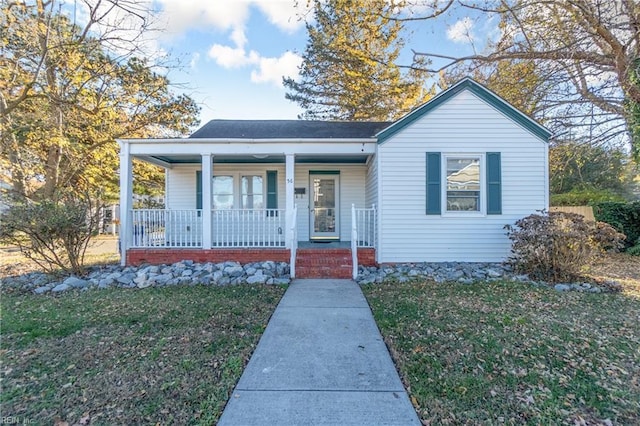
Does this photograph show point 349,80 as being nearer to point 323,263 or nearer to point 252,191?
point 252,191

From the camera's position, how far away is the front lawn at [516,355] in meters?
2.42

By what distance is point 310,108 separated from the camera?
1967cm

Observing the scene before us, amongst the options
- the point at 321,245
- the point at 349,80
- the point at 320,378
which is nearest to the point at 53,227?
the point at 321,245

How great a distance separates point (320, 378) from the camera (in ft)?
9.26

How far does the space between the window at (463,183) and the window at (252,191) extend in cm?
556

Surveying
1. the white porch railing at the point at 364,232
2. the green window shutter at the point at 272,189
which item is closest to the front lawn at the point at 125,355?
the white porch railing at the point at 364,232

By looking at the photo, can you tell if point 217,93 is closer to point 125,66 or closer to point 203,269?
point 125,66

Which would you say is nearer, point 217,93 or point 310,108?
point 217,93

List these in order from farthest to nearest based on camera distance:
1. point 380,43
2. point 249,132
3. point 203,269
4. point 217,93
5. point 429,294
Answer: point 380,43, point 217,93, point 249,132, point 203,269, point 429,294

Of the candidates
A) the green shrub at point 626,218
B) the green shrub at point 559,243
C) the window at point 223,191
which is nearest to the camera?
the green shrub at point 559,243

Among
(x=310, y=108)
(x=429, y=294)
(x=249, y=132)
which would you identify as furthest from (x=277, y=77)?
(x=429, y=294)

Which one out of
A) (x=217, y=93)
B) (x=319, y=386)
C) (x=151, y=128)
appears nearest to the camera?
(x=319, y=386)

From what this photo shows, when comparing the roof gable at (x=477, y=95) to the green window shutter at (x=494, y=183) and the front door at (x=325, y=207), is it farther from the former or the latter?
the front door at (x=325, y=207)

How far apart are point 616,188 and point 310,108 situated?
63.4 feet
